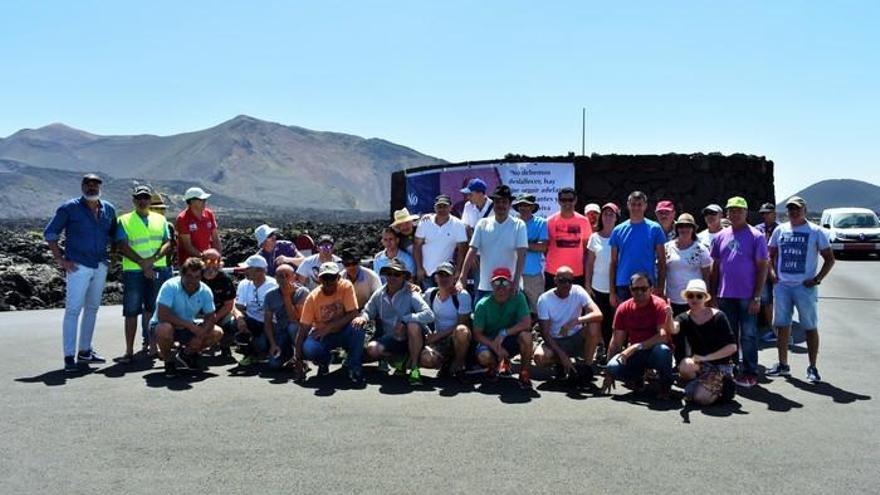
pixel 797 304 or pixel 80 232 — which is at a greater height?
pixel 80 232

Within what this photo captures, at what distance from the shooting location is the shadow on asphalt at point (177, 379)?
740cm

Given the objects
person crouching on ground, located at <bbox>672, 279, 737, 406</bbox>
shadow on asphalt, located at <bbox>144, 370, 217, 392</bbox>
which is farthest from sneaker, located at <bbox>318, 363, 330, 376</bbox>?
person crouching on ground, located at <bbox>672, 279, 737, 406</bbox>

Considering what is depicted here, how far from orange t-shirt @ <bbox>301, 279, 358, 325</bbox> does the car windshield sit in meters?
21.9

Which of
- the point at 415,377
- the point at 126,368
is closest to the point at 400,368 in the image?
the point at 415,377

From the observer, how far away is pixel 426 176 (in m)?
14.1

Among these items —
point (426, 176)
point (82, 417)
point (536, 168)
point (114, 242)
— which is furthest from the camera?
point (426, 176)

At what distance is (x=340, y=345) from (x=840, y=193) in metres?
134

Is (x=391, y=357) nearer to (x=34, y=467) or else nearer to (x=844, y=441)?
(x=34, y=467)

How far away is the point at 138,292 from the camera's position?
884cm

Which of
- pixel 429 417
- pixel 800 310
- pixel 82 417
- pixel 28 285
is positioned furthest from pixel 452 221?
pixel 28 285

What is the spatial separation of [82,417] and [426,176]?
28.5 feet

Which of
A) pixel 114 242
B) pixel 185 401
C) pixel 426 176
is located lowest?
pixel 185 401

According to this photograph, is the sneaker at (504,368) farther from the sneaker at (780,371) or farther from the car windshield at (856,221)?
the car windshield at (856,221)

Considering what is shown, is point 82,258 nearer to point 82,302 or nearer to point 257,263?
point 82,302
